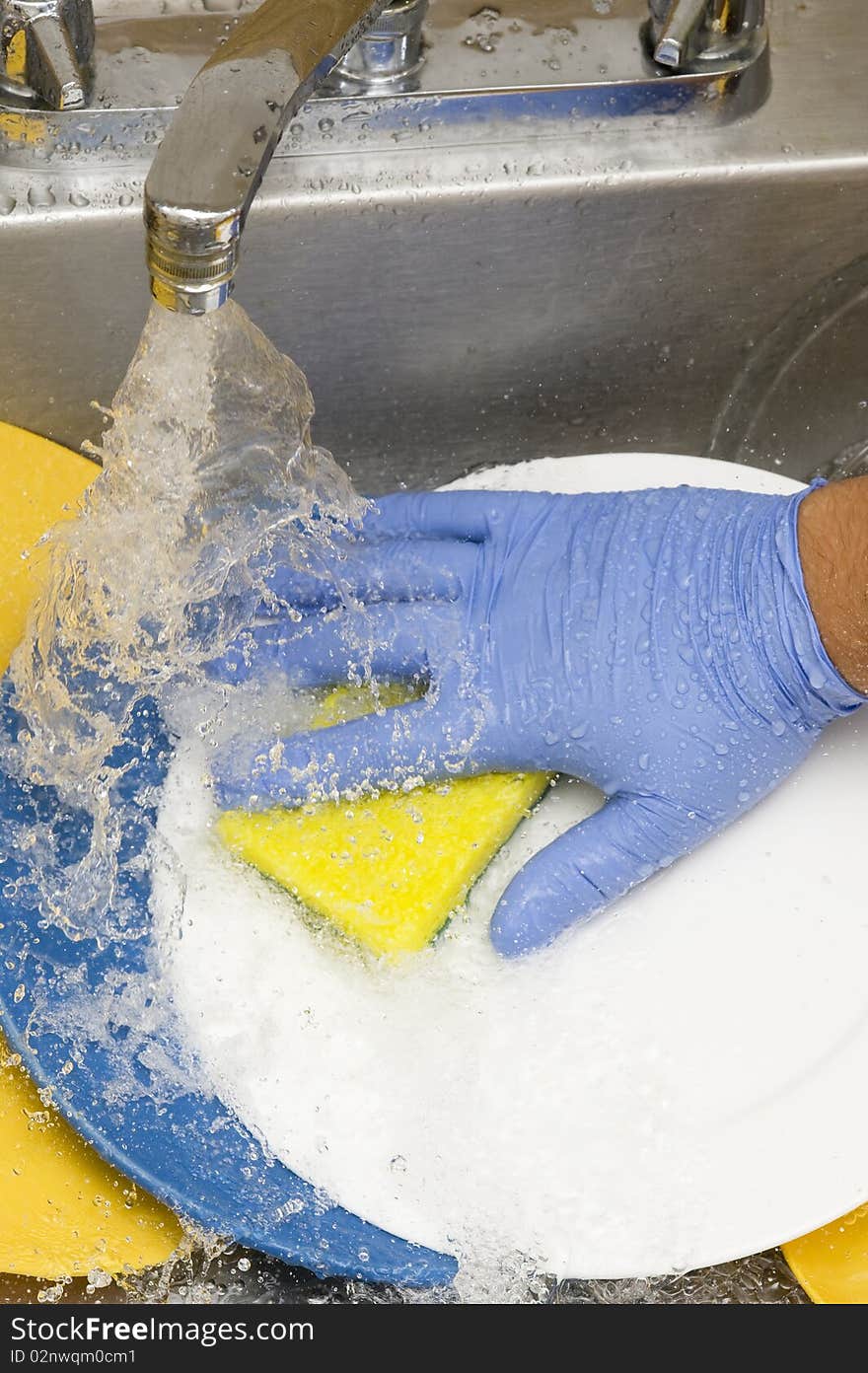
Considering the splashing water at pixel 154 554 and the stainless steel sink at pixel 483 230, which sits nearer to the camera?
the splashing water at pixel 154 554

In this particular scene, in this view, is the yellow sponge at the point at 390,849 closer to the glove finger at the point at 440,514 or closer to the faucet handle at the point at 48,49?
the glove finger at the point at 440,514

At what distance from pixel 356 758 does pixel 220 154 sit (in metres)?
0.41

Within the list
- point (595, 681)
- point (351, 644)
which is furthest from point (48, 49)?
point (595, 681)

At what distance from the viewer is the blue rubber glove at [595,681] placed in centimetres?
92

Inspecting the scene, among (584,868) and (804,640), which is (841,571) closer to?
(804,640)

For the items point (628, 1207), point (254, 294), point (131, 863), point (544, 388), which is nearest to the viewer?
point (628, 1207)

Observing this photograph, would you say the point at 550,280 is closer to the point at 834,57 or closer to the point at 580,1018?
the point at 834,57

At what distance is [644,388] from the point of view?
118 cm

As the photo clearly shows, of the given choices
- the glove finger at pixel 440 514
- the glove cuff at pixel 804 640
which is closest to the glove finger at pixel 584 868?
the glove cuff at pixel 804 640

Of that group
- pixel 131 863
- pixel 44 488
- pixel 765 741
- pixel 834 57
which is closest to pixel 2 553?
pixel 44 488

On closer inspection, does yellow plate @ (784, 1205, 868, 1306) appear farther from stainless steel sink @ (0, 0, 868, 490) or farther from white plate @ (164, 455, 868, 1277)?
stainless steel sink @ (0, 0, 868, 490)

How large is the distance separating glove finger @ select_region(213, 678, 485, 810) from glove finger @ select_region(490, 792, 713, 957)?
85mm

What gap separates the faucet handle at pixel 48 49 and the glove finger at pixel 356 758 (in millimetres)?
471

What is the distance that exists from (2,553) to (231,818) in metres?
0.28
